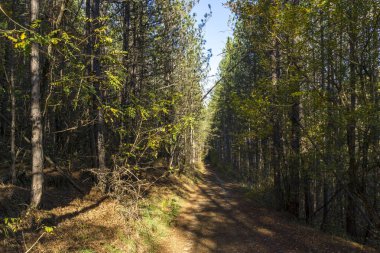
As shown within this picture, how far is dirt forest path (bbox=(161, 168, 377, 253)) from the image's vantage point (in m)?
10.1

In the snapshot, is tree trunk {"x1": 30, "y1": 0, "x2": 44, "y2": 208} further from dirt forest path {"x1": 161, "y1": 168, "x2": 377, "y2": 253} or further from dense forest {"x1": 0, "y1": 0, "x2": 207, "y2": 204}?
dirt forest path {"x1": 161, "y1": 168, "x2": 377, "y2": 253}

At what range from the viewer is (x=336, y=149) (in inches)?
463

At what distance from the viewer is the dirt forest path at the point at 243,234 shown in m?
10.1

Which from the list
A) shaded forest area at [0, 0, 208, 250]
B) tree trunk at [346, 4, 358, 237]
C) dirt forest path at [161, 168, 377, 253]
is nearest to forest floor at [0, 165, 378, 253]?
dirt forest path at [161, 168, 377, 253]

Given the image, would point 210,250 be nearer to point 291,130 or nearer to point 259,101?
point 259,101

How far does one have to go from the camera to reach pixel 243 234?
11.6 metres

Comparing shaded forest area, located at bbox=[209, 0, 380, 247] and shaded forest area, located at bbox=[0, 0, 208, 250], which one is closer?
shaded forest area, located at bbox=[0, 0, 208, 250]

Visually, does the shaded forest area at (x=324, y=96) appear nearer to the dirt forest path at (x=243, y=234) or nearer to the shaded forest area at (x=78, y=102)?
the dirt forest path at (x=243, y=234)

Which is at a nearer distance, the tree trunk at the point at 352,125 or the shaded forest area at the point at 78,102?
the shaded forest area at the point at 78,102

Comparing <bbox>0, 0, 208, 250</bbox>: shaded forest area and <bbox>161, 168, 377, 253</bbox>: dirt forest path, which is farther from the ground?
<bbox>0, 0, 208, 250</bbox>: shaded forest area

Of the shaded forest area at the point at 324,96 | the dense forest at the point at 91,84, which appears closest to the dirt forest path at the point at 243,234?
the shaded forest area at the point at 324,96

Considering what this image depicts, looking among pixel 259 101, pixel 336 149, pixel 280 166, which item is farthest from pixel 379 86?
pixel 280 166

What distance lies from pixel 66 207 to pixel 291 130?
9.93 metres

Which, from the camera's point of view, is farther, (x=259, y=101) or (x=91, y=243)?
(x=259, y=101)
